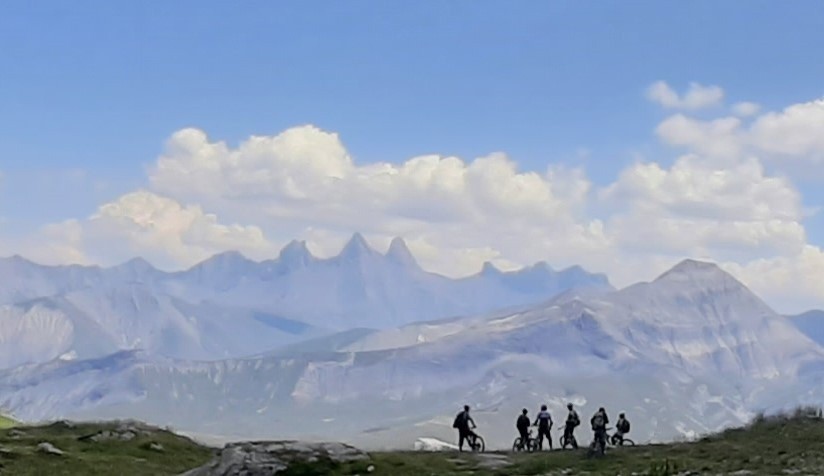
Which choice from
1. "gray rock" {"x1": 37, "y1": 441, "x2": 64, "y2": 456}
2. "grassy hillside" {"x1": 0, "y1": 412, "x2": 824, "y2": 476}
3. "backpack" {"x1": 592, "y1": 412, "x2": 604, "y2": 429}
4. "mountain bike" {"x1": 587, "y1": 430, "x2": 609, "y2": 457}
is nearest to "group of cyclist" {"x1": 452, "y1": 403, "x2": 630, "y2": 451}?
"grassy hillside" {"x1": 0, "y1": 412, "x2": 824, "y2": 476}

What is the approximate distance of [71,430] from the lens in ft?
246

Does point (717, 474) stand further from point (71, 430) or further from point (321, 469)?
point (71, 430)

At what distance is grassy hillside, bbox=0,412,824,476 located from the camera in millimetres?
44844

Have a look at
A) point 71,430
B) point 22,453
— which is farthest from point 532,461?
point 71,430

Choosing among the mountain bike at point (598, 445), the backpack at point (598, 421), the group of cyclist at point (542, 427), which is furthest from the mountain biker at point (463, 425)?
the backpack at point (598, 421)

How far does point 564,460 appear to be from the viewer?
50.4 meters

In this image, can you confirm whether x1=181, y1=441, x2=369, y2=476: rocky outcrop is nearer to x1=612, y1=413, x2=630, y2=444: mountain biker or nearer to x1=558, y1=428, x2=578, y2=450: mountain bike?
x1=558, y1=428, x2=578, y2=450: mountain bike

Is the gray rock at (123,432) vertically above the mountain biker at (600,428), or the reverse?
the gray rock at (123,432)

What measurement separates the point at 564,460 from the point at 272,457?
14.0 meters

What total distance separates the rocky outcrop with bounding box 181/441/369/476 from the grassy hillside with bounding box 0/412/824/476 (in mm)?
604

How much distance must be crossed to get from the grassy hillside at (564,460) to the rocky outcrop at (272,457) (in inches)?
23.8

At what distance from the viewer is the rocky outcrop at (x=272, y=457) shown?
153ft

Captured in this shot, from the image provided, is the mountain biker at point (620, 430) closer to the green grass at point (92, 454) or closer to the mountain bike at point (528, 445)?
the mountain bike at point (528, 445)

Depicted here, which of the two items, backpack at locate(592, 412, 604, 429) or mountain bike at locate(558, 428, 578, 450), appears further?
mountain bike at locate(558, 428, 578, 450)
